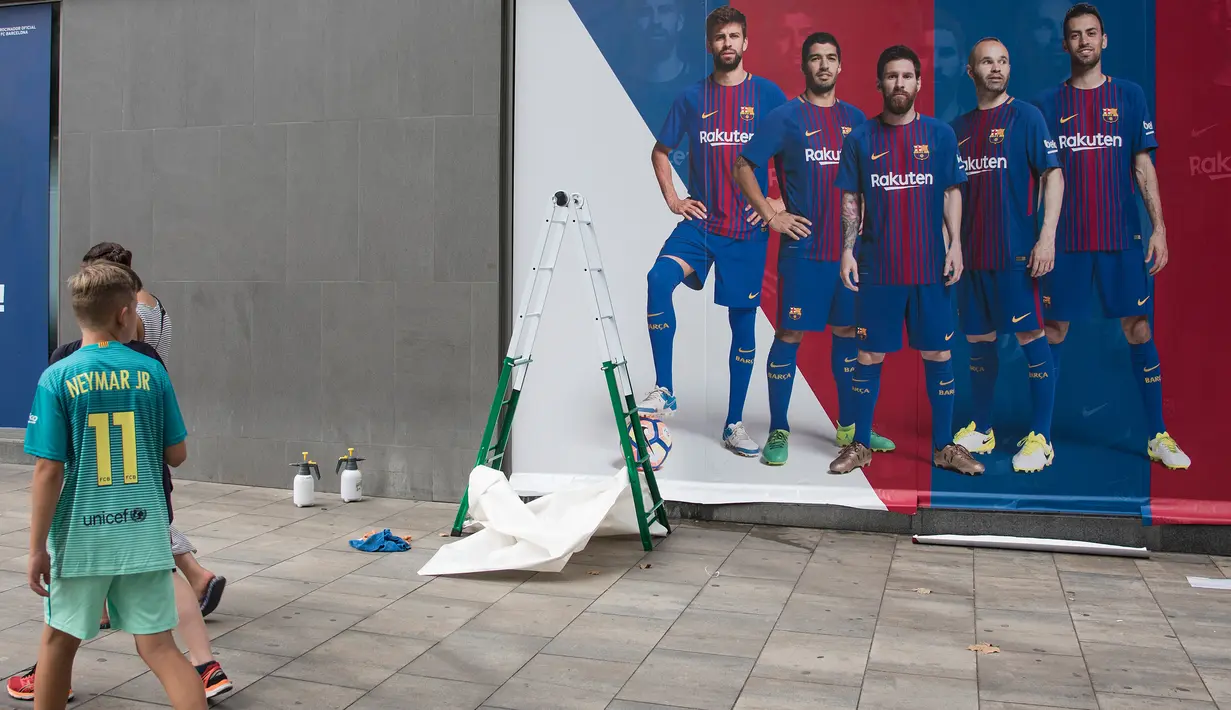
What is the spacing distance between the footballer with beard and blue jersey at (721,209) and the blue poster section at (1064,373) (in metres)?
1.28

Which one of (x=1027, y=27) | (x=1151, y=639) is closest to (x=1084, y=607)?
(x=1151, y=639)

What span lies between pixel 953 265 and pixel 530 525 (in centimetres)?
336

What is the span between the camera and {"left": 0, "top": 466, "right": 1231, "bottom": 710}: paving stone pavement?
439 cm

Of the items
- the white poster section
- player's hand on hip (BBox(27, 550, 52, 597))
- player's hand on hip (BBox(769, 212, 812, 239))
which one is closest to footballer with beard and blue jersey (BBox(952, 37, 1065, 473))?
player's hand on hip (BBox(769, 212, 812, 239))

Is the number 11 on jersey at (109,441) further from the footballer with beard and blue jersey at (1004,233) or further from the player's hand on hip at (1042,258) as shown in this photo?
the player's hand on hip at (1042,258)

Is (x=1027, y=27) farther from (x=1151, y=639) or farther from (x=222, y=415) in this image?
(x=222, y=415)

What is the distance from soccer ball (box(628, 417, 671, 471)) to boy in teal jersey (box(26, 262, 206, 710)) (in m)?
4.55

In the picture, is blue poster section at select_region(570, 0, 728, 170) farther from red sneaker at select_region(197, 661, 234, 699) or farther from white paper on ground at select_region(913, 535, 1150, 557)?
red sneaker at select_region(197, 661, 234, 699)

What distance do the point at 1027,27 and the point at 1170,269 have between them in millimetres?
1841

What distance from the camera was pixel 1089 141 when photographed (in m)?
7.00

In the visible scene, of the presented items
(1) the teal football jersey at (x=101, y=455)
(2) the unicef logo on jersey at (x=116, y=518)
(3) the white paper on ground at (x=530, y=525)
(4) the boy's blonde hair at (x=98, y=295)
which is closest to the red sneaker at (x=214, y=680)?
(1) the teal football jersey at (x=101, y=455)

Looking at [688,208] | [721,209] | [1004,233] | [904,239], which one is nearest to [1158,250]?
[1004,233]

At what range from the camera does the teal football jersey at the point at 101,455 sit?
344 centimetres

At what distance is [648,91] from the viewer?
306 inches
